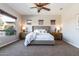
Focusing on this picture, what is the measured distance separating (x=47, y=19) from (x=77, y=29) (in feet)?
15.3

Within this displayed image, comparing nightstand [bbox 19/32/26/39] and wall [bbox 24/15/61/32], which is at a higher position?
wall [bbox 24/15/61/32]

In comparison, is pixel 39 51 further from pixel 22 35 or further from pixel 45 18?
pixel 45 18

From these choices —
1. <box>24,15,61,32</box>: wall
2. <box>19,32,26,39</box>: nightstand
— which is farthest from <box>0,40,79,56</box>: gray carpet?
<box>24,15,61,32</box>: wall

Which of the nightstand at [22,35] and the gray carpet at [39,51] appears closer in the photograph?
the gray carpet at [39,51]

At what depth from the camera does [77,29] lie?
5684mm

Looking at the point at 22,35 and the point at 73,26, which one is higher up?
the point at 73,26

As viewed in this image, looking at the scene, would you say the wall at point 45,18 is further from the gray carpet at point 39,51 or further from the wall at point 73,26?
the gray carpet at point 39,51

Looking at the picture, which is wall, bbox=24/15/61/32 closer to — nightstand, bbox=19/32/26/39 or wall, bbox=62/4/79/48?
nightstand, bbox=19/32/26/39

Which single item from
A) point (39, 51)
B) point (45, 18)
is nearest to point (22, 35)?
point (45, 18)

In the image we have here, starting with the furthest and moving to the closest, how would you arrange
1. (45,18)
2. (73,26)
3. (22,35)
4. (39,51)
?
(45,18) < (22,35) < (73,26) < (39,51)

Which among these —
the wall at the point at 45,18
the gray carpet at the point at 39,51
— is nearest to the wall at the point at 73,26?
the gray carpet at the point at 39,51

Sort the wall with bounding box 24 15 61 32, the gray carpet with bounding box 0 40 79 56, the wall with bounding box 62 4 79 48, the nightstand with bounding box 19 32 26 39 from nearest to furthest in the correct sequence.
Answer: the gray carpet with bounding box 0 40 79 56 → the wall with bounding box 62 4 79 48 → the nightstand with bounding box 19 32 26 39 → the wall with bounding box 24 15 61 32

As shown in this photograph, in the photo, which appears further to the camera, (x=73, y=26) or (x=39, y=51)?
(x=73, y=26)

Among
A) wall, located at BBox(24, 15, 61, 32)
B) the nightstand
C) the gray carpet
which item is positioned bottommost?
the gray carpet
